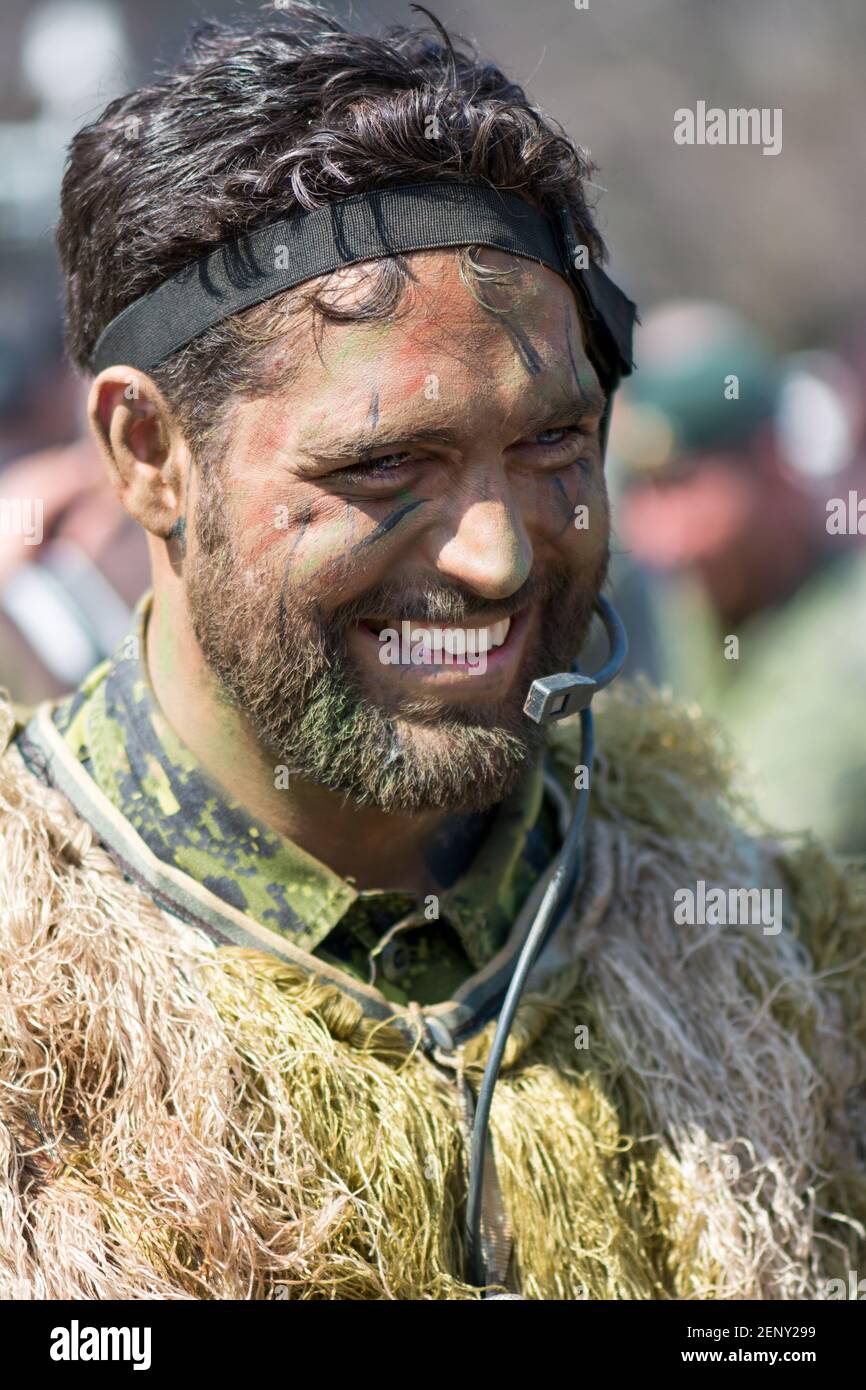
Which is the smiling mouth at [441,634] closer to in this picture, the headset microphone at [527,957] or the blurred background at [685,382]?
the headset microphone at [527,957]

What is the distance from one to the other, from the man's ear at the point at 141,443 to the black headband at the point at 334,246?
0.03 metres

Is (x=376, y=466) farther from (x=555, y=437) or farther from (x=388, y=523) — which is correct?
(x=555, y=437)

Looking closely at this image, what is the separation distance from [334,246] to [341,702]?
1.36 ft

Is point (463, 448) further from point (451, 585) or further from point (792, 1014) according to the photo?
point (792, 1014)

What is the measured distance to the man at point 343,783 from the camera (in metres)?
1.32

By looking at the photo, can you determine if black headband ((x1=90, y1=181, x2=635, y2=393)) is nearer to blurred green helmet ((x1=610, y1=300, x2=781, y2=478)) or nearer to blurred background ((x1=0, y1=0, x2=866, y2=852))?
blurred background ((x1=0, y1=0, x2=866, y2=852))

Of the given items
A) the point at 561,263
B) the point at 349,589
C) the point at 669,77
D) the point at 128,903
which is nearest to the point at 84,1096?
the point at 128,903

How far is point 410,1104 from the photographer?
1.41m

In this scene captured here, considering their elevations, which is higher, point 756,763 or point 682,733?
point 756,763

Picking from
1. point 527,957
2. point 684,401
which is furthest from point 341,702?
point 684,401

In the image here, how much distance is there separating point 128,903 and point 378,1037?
277 mm

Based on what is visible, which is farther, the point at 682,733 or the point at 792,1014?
the point at 682,733

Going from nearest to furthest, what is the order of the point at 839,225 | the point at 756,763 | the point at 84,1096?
the point at 84,1096, the point at 756,763, the point at 839,225

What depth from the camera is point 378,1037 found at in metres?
1.45
